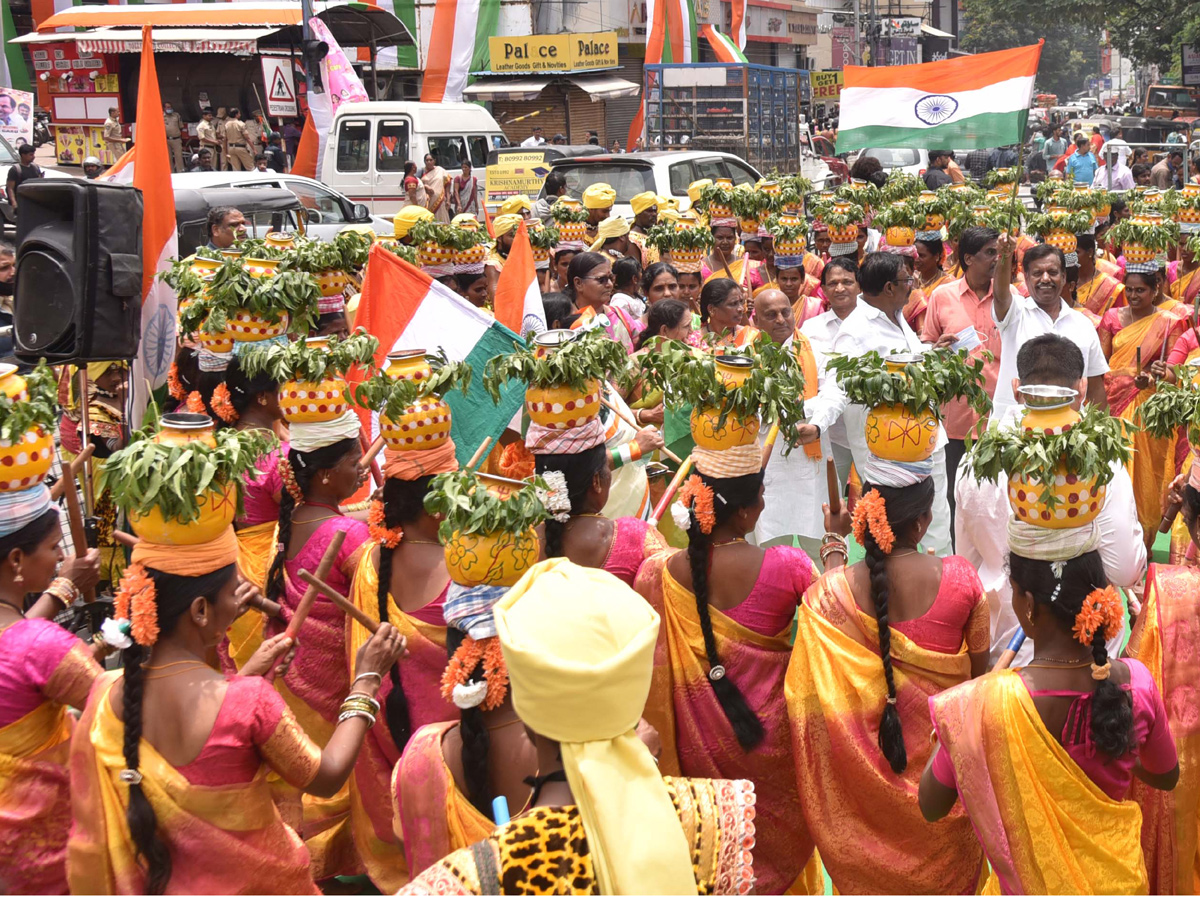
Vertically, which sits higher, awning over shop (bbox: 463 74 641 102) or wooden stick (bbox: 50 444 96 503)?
awning over shop (bbox: 463 74 641 102)

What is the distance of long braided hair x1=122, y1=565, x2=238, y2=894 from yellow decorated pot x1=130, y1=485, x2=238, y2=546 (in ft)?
0.28

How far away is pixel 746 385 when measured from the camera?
13.4ft

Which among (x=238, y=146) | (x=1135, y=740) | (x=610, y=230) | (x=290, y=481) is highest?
(x=238, y=146)

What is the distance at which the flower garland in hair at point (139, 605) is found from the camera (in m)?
3.04

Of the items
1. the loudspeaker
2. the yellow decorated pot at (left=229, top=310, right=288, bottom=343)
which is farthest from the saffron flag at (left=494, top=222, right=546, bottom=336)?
the loudspeaker

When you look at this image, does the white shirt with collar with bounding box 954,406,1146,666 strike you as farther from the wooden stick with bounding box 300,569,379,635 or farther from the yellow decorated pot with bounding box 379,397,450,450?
the wooden stick with bounding box 300,569,379,635

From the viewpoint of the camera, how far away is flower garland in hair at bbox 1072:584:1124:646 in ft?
9.84

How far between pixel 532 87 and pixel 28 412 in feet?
97.4

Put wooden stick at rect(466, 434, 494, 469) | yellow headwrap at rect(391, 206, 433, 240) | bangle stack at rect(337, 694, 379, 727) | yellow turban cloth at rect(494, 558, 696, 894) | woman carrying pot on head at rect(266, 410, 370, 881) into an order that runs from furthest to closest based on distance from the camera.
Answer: yellow headwrap at rect(391, 206, 433, 240)
wooden stick at rect(466, 434, 494, 469)
woman carrying pot on head at rect(266, 410, 370, 881)
bangle stack at rect(337, 694, 379, 727)
yellow turban cloth at rect(494, 558, 696, 894)

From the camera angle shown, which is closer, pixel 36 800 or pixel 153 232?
pixel 36 800

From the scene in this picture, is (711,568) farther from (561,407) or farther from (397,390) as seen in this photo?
(397,390)

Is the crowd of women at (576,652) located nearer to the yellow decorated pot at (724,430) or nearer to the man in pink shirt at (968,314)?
the yellow decorated pot at (724,430)

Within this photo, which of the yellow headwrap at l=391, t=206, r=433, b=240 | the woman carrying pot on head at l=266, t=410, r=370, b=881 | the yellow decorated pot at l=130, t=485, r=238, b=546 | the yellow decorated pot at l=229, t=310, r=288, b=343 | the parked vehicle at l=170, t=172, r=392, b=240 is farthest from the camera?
the parked vehicle at l=170, t=172, r=392, b=240

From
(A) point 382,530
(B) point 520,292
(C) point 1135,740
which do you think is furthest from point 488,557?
(B) point 520,292
